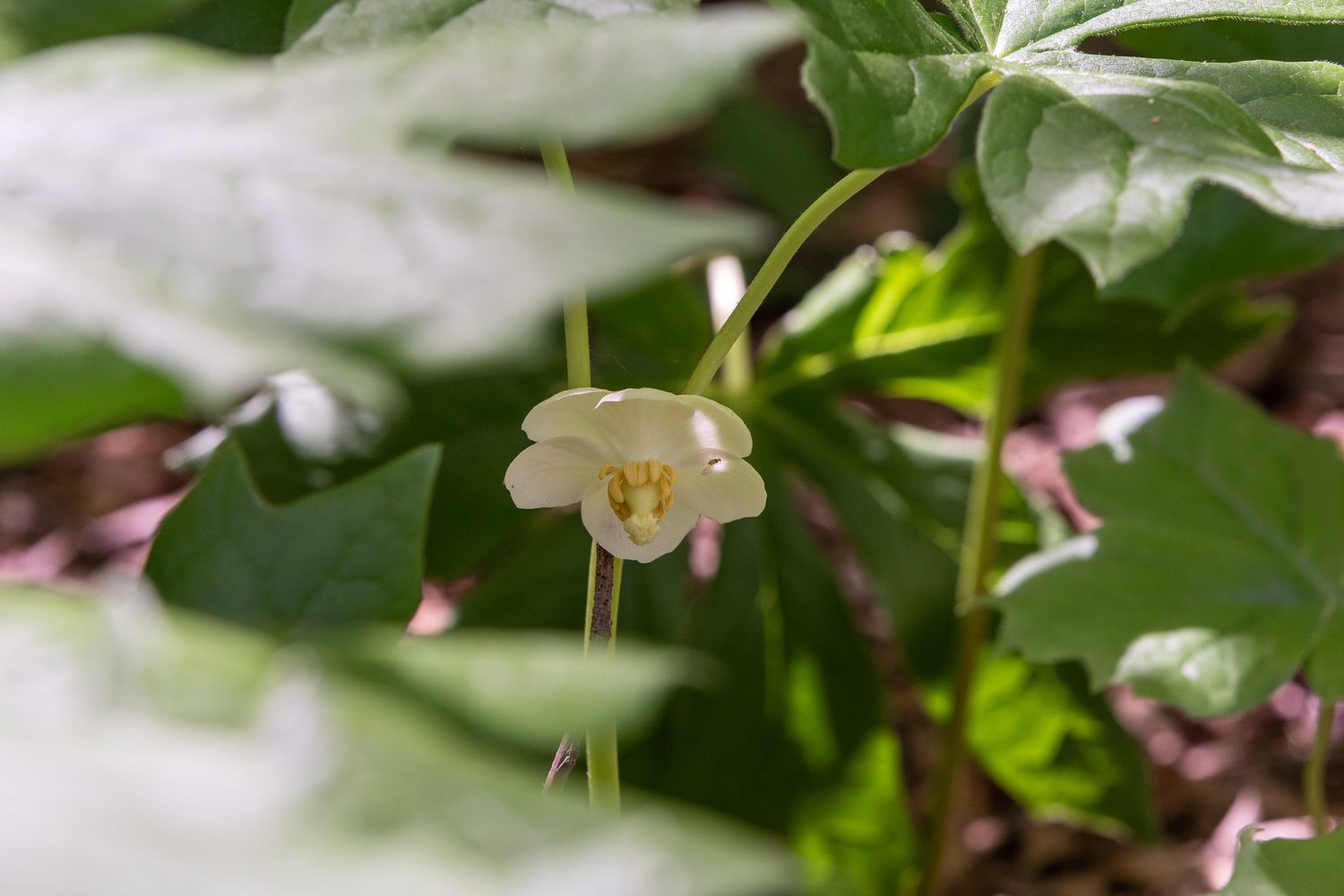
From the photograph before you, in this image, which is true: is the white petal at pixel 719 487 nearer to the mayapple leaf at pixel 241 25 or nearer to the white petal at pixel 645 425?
the white petal at pixel 645 425

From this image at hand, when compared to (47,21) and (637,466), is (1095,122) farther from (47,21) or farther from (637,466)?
(47,21)

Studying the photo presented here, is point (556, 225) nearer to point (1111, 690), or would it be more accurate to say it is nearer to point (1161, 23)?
point (1161, 23)

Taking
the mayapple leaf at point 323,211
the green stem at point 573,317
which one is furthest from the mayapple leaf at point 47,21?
the green stem at point 573,317

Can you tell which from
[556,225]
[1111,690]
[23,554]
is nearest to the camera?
[556,225]

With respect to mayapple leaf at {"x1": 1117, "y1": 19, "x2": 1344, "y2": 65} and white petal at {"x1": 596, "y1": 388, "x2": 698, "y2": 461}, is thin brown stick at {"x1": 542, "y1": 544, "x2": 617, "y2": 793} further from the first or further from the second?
mayapple leaf at {"x1": 1117, "y1": 19, "x2": 1344, "y2": 65}

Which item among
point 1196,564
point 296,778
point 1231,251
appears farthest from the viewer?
point 1231,251

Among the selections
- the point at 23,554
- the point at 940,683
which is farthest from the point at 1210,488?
the point at 23,554

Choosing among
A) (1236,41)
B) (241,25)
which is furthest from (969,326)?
(241,25)

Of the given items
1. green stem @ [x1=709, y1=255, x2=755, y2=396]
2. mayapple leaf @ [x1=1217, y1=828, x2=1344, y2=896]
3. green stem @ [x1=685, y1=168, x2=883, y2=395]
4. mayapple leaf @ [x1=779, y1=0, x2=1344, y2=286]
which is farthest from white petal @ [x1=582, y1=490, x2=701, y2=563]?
green stem @ [x1=709, y1=255, x2=755, y2=396]
